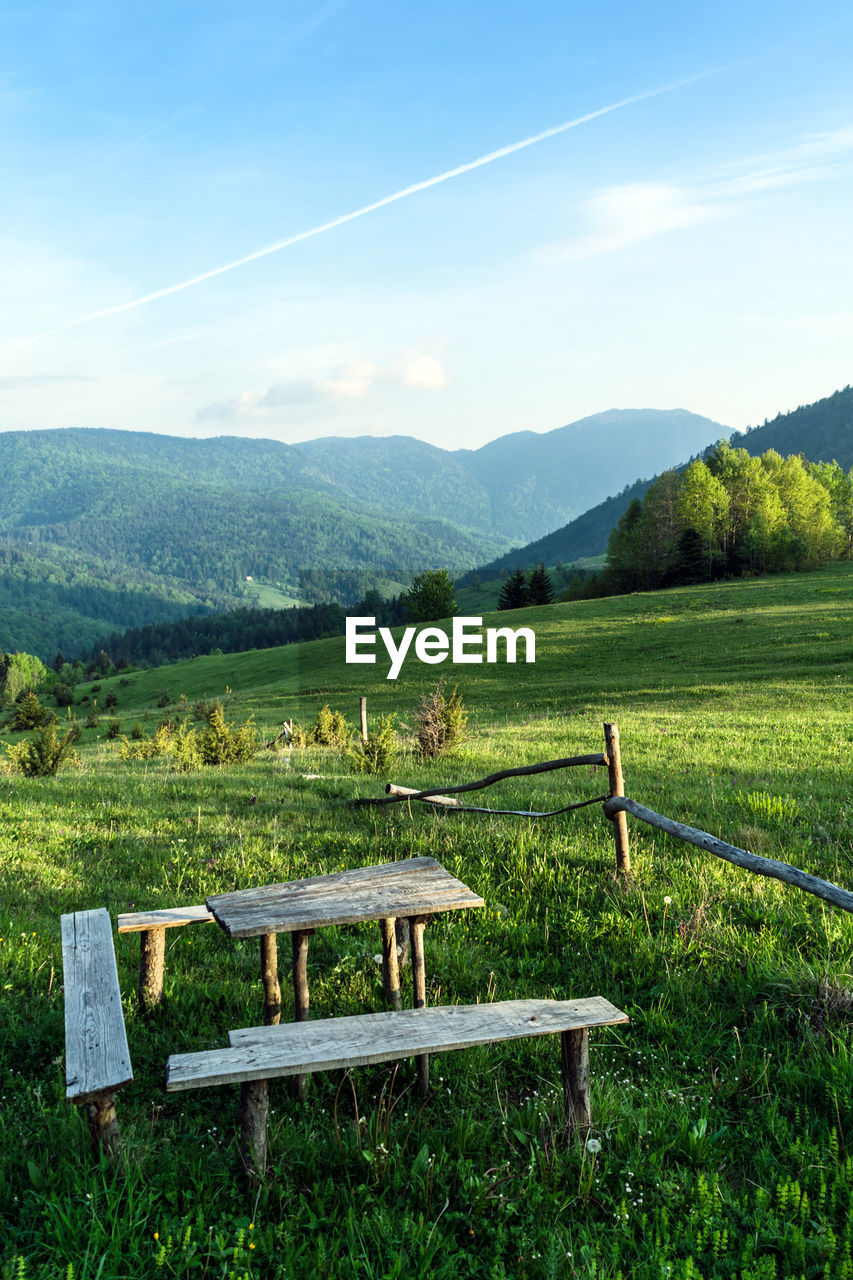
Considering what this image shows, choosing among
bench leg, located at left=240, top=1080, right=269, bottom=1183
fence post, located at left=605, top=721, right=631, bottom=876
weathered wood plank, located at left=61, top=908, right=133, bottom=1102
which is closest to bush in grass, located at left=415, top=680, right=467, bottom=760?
fence post, located at left=605, top=721, right=631, bottom=876

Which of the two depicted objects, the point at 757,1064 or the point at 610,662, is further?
the point at 610,662

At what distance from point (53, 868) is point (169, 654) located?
553 feet

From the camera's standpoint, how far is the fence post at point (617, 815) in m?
6.54

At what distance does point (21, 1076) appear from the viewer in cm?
396

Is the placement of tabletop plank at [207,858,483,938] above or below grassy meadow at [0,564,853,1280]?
above

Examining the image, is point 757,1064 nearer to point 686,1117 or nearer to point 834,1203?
point 686,1117

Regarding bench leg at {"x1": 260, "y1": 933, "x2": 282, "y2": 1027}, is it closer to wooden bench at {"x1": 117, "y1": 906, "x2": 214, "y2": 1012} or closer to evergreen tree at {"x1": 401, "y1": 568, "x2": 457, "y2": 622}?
wooden bench at {"x1": 117, "y1": 906, "x2": 214, "y2": 1012}

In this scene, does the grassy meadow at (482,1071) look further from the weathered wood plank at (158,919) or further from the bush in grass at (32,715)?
the bush in grass at (32,715)

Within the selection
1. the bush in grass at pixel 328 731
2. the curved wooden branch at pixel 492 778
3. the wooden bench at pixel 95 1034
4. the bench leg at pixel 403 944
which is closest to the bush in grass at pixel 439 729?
the curved wooden branch at pixel 492 778

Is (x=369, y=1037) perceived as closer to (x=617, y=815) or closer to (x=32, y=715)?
(x=617, y=815)

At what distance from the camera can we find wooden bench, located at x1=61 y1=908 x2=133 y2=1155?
3.02 metres

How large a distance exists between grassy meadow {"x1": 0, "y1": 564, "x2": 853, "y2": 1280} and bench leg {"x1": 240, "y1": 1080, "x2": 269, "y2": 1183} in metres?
0.10

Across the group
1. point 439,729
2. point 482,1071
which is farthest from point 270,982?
point 439,729

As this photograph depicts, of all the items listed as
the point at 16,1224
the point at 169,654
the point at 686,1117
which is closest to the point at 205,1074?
the point at 16,1224
